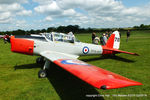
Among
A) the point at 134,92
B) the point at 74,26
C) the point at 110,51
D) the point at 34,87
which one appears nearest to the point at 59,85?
the point at 34,87

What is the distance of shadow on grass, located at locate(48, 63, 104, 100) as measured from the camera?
388cm

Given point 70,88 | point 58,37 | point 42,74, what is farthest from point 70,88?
point 58,37

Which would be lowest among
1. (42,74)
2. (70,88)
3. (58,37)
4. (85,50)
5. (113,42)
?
(70,88)

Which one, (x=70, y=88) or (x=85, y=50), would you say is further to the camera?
(x=85, y=50)

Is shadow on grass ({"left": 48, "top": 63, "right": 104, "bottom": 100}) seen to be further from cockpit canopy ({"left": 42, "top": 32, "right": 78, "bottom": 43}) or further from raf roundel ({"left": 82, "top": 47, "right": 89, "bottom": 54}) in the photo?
raf roundel ({"left": 82, "top": 47, "right": 89, "bottom": 54})

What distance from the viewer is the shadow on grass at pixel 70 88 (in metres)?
3.88

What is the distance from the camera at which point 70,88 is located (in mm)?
4465

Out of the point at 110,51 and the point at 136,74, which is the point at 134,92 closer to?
the point at 136,74

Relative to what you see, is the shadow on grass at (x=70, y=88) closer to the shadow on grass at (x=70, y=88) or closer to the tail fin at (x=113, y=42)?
the shadow on grass at (x=70, y=88)

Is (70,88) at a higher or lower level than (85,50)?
lower

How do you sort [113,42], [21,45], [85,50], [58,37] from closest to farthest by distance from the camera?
[21,45], [58,37], [85,50], [113,42]

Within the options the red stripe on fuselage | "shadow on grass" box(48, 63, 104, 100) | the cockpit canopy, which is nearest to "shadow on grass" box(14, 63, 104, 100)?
"shadow on grass" box(48, 63, 104, 100)

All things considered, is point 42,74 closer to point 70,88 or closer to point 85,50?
point 70,88

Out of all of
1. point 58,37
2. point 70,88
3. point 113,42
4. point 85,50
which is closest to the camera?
point 70,88
